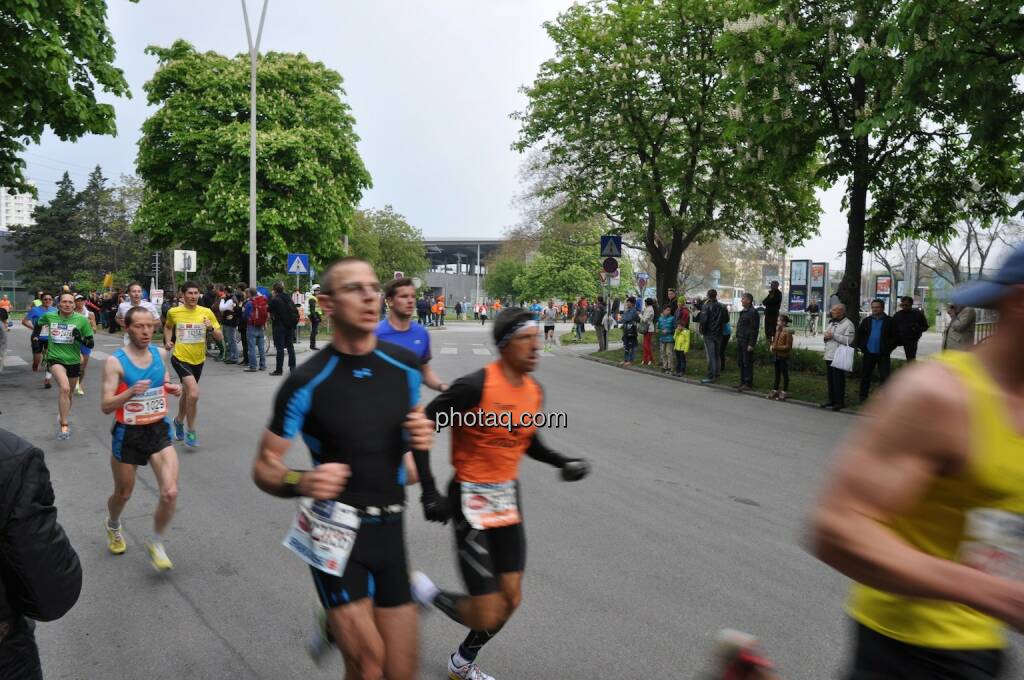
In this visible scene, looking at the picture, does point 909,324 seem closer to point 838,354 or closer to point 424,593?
point 838,354

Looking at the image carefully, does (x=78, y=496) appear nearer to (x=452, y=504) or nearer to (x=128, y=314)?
(x=128, y=314)

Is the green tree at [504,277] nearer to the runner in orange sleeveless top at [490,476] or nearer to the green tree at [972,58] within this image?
the green tree at [972,58]

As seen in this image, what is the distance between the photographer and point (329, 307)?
3.10 m

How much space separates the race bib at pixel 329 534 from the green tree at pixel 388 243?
54.2m

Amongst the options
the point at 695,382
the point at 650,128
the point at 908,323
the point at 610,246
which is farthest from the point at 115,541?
the point at 650,128

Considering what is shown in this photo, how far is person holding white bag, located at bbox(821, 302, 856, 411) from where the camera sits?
13492 mm

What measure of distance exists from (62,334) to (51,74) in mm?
A: 6667

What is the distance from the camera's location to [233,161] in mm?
30594

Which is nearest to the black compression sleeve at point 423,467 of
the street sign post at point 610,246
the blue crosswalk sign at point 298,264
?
the street sign post at point 610,246

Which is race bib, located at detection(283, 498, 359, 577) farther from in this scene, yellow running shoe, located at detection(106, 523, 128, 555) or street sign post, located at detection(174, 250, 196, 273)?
street sign post, located at detection(174, 250, 196, 273)

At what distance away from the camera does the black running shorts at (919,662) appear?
5.66ft

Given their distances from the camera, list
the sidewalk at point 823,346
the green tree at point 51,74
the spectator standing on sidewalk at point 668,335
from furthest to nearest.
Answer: the sidewalk at point 823,346 < the spectator standing on sidewalk at point 668,335 < the green tree at point 51,74

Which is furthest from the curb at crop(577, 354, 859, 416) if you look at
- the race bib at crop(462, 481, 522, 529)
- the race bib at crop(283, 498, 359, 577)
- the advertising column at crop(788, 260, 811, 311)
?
the advertising column at crop(788, 260, 811, 311)

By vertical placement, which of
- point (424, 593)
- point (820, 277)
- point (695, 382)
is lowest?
point (695, 382)
